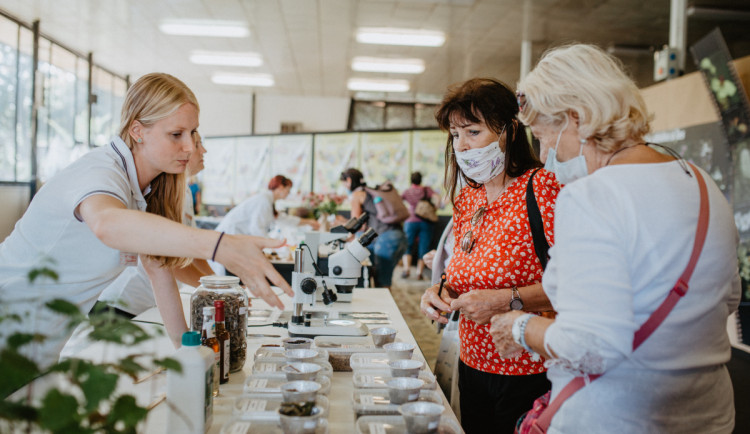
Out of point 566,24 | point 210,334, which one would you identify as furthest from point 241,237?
point 566,24

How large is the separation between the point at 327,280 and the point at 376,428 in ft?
4.64

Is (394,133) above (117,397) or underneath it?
above

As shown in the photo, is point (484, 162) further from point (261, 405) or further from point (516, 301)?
point (261, 405)

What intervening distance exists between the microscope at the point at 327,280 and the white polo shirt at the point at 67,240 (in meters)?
0.66

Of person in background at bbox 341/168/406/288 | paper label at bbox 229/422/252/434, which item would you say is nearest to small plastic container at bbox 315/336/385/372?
paper label at bbox 229/422/252/434

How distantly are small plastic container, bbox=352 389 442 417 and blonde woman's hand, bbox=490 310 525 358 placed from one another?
0.66 feet

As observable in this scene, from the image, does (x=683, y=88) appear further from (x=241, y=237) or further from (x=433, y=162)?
(x=241, y=237)

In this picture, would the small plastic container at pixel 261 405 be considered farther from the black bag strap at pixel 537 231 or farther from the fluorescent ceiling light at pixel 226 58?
the fluorescent ceiling light at pixel 226 58

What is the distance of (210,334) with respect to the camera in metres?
1.46

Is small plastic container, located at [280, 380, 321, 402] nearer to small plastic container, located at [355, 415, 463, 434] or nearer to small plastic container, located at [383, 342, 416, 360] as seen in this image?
small plastic container, located at [355, 415, 463, 434]

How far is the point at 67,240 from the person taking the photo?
1492 mm

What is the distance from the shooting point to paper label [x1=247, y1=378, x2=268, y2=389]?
1359 mm

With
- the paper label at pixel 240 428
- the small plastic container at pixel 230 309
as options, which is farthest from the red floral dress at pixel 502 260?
the paper label at pixel 240 428

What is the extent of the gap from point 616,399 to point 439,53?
340 inches
